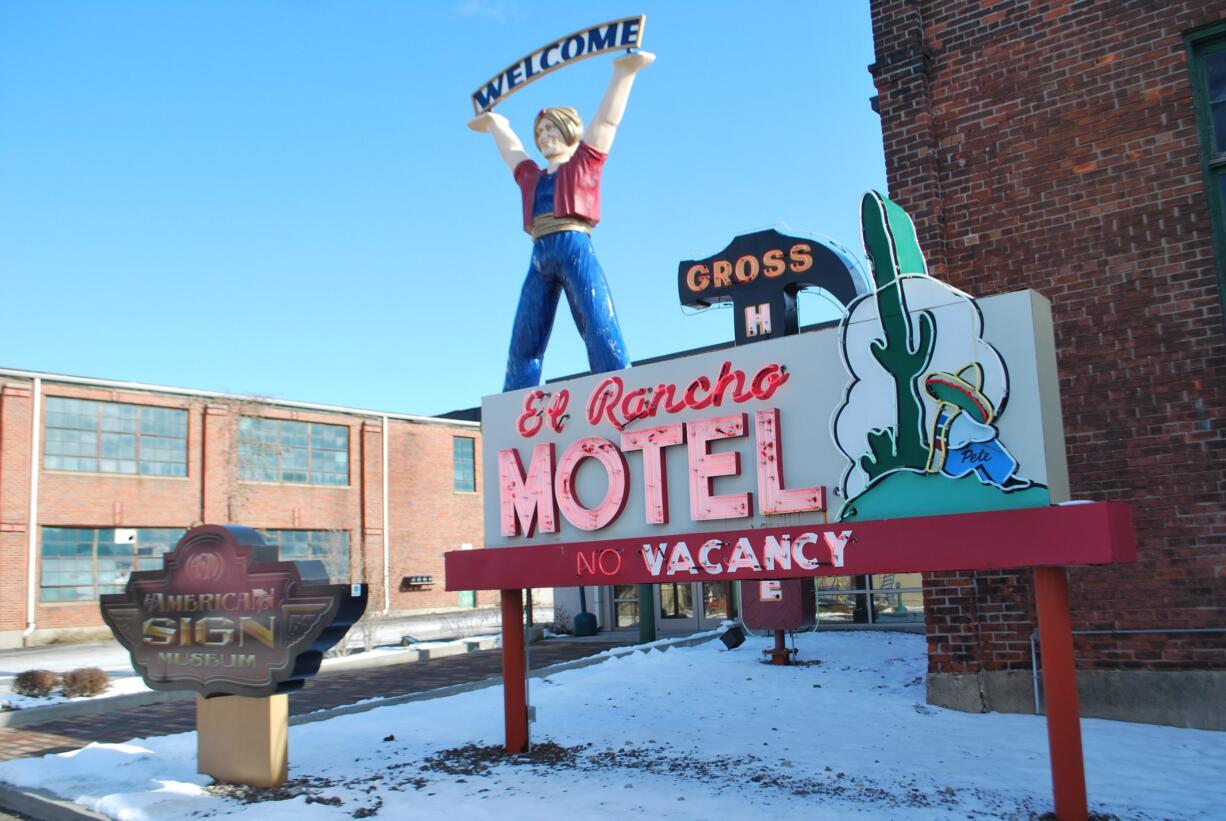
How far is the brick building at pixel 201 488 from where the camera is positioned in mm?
29438

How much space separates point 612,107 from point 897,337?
14.3ft

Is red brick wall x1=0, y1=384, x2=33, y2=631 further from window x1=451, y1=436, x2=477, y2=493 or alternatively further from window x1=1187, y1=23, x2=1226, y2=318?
window x1=1187, y1=23, x2=1226, y2=318

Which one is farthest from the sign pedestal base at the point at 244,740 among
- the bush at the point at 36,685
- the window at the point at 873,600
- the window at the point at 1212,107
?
the window at the point at 873,600

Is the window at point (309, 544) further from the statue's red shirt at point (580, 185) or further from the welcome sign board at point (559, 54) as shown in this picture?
the statue's red shirt at point (580, 185)

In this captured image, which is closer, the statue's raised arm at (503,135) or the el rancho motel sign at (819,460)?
the el rancho motel sign at (819,460)

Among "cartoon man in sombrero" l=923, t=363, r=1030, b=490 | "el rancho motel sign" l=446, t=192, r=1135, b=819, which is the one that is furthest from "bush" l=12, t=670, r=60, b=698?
"cartoon man in sombrero" l=923, t=363, r=1030, b=490

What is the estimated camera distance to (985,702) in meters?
10.3

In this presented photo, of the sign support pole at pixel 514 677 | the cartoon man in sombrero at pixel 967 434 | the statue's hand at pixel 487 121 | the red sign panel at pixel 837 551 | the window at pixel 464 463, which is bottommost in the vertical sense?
the sign support pole at pixel 514 677

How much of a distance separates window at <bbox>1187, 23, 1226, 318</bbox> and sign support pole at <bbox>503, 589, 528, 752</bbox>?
7595mm

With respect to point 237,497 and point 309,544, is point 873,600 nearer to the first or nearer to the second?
point 237,497

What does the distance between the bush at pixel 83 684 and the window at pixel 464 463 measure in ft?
92.0

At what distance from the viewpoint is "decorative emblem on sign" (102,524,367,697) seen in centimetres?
853

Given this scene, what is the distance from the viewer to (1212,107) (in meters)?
9.71

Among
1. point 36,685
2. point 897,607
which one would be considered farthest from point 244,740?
point 897,607
